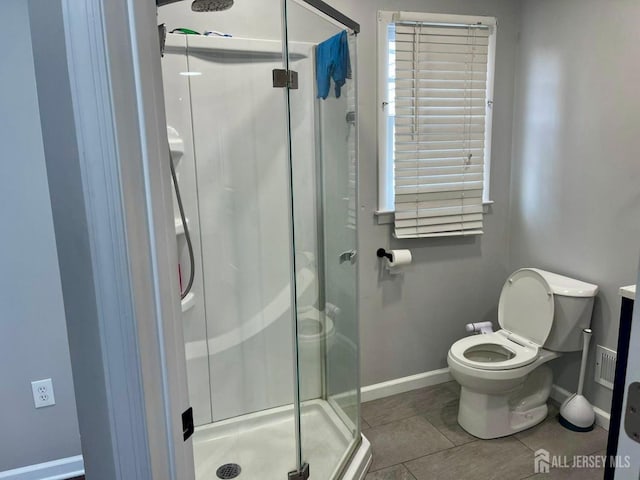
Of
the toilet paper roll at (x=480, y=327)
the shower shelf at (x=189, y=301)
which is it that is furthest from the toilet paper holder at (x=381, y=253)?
the shower shelf at (x=189, y=301)

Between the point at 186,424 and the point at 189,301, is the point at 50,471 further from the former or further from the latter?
the point at 186,424

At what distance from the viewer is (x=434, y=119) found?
8.61 feet

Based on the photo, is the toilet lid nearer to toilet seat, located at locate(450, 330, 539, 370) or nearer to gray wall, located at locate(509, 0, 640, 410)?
toilet seat, located at locate(450, 330, 539, 370)

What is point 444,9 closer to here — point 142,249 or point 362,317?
point 362,317

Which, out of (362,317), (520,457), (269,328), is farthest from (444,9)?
(520,457)

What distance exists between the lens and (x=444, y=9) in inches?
101

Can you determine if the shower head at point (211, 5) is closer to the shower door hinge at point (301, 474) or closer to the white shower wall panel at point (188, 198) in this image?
the white shower wall panel at point (188, 198)

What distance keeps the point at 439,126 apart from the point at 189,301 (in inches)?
65.1

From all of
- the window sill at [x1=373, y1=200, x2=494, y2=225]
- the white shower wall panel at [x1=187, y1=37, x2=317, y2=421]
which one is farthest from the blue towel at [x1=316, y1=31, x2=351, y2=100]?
the window sill at [x1=373, y1=200, x2=494, y2=225]

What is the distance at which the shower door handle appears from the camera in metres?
2.33

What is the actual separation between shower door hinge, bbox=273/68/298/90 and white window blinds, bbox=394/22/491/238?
74 centimetres

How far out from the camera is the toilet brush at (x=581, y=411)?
2404 millimetres

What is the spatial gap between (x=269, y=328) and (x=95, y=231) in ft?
5.77

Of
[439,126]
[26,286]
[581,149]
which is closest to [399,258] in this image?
[439,126]
